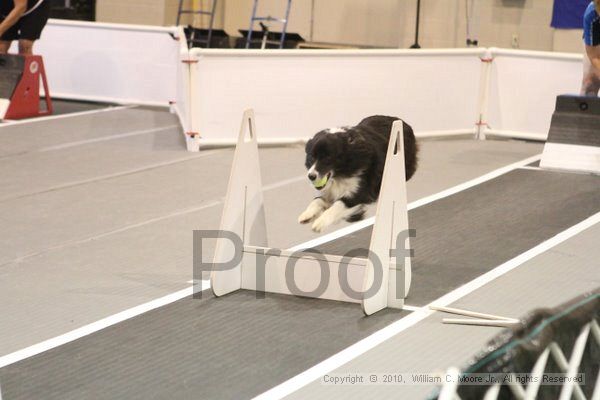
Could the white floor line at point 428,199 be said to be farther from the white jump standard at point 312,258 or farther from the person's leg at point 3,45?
the person's leg at point 3,45

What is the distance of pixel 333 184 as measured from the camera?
5.19 meters

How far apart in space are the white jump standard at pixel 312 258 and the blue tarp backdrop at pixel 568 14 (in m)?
10.9

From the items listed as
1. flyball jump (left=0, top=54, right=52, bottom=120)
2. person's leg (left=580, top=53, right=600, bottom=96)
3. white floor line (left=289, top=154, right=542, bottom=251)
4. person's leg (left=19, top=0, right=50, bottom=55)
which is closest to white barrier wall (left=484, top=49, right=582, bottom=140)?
white floor line (left=289, top=154, right=542, bottom=251)

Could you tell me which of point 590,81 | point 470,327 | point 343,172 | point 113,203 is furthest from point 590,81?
point 470,327

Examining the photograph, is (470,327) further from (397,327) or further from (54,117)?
(54,117)

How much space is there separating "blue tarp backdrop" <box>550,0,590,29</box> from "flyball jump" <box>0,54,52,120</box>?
839cm

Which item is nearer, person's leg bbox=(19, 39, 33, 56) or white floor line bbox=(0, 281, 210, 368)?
white floor line bbox=(0, 281, 210, 368)

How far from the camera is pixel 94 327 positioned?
4.77 metres

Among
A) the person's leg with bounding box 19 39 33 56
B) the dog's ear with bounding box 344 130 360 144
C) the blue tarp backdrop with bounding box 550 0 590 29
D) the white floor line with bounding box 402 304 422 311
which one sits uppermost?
the blue tarp backdrop with bounding box 550 0 590 29

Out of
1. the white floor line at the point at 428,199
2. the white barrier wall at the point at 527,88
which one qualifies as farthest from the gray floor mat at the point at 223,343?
the white barrier wall at the point at 527,88

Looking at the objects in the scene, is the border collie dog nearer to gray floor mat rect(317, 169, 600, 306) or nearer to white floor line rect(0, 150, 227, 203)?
gray floor mat rect(317, 169, 600, 306)

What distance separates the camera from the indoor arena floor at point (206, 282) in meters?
4.22

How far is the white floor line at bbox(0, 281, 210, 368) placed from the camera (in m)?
4.36

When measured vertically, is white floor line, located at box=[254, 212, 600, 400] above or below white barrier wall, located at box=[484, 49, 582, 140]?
below
